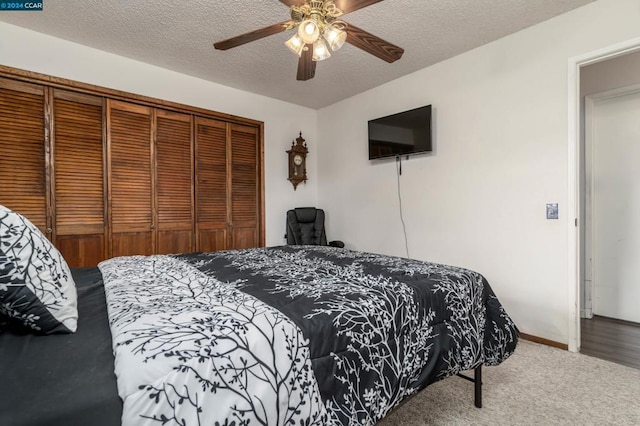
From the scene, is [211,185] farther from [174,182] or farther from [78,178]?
[78,178]

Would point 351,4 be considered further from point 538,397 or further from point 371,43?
point 538,397

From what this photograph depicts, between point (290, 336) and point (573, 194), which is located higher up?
point (573, 194)

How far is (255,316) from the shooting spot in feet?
3.14

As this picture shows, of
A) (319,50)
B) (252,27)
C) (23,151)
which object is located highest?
(252,27)

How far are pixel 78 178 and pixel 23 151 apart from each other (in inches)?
16.6

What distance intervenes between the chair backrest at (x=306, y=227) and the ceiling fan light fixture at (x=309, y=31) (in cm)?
259

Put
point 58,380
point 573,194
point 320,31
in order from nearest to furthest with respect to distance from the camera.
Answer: point 58,380 → point 320,31 → point 573,194

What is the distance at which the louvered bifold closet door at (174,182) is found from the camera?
3.40 metres

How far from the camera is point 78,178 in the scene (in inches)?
116

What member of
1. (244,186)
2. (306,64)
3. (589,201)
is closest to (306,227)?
(244,186)

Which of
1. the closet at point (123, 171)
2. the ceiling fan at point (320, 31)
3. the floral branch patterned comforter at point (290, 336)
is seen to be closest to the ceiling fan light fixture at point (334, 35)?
the ceiling fan at point (320, 31)

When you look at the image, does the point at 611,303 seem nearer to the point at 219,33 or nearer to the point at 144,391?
the point at 144,391

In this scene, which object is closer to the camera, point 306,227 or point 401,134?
point 401,134

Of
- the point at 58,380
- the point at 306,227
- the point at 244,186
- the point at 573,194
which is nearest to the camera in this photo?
the point at 58,380
